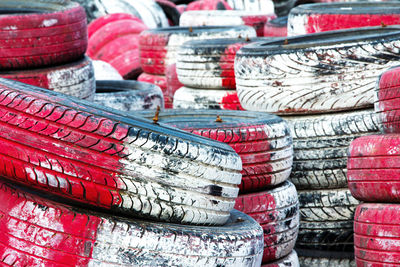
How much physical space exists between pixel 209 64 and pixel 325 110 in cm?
115

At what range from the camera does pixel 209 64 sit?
4609 mm

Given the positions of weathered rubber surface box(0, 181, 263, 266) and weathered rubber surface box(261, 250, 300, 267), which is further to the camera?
weathered rubber surface box(261, 250, 300, 267)

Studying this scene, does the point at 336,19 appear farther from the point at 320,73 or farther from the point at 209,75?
the point at 320,73

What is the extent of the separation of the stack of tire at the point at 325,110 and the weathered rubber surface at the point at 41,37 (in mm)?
1069

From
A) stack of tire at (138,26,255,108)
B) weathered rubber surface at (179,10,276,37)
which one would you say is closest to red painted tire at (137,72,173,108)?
stack of tire at (138,26,255,108)

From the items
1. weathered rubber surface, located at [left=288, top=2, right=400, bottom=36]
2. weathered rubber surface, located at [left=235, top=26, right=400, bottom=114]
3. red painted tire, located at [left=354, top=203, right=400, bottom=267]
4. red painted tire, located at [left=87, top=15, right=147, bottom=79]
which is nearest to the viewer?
red painted tire, located at [left=354, top=203, right=400, bottom=267]

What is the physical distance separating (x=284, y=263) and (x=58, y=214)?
1357mm

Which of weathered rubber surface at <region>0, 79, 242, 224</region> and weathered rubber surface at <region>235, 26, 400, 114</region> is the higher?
weathered rubber surface at <region>0, 79, 242, 224</region>

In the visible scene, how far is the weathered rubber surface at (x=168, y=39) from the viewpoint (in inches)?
230

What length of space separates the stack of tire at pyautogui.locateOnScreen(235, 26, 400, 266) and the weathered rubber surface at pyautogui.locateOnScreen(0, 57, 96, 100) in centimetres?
104

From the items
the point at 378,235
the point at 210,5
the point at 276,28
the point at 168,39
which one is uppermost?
the point at 378,235

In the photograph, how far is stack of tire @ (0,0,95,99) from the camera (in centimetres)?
380

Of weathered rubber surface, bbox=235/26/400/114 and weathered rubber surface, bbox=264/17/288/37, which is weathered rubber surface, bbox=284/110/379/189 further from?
weathered rubber surface, bbox=264/17/288/37

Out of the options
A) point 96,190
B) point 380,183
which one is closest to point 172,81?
point 380,183
